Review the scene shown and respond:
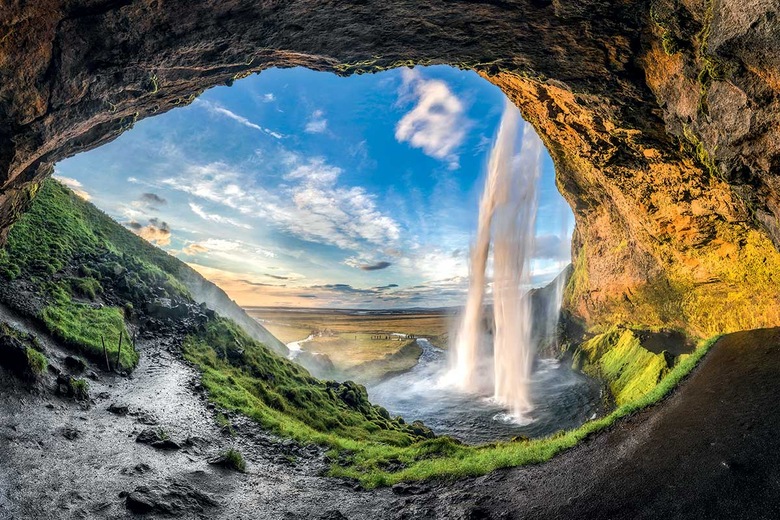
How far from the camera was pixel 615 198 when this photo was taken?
22.3 meters

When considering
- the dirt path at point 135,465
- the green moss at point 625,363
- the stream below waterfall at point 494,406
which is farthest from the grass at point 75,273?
the green moss at point 625,363

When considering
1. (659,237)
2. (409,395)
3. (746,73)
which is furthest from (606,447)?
(409,395)

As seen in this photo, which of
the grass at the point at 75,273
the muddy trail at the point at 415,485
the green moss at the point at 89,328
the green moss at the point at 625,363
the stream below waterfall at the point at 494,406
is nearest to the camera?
the muddy trail at the point at 415,485

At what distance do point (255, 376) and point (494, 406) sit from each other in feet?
60.9

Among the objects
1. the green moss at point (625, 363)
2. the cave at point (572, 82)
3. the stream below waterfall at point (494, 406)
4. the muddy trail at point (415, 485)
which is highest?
the cave at point (572, 82)

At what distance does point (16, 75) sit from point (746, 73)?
1701 centimetres

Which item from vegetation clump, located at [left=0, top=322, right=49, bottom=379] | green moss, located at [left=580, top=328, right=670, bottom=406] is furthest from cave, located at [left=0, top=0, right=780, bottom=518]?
vegetation clump, located at [left=0, top=322, right=49, bottom=379]

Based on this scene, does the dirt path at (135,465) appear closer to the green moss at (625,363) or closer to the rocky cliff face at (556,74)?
the rocky cliff face at (556,74)

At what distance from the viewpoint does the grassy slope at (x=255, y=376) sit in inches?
468

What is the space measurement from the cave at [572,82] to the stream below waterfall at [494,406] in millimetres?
9497

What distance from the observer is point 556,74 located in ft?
46.7

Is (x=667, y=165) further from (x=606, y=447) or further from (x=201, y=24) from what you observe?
(x=201, y=24)

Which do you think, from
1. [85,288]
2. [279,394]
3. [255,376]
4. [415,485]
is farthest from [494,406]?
[85,288]

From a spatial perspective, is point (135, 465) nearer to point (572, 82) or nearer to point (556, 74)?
point (556, 74)
